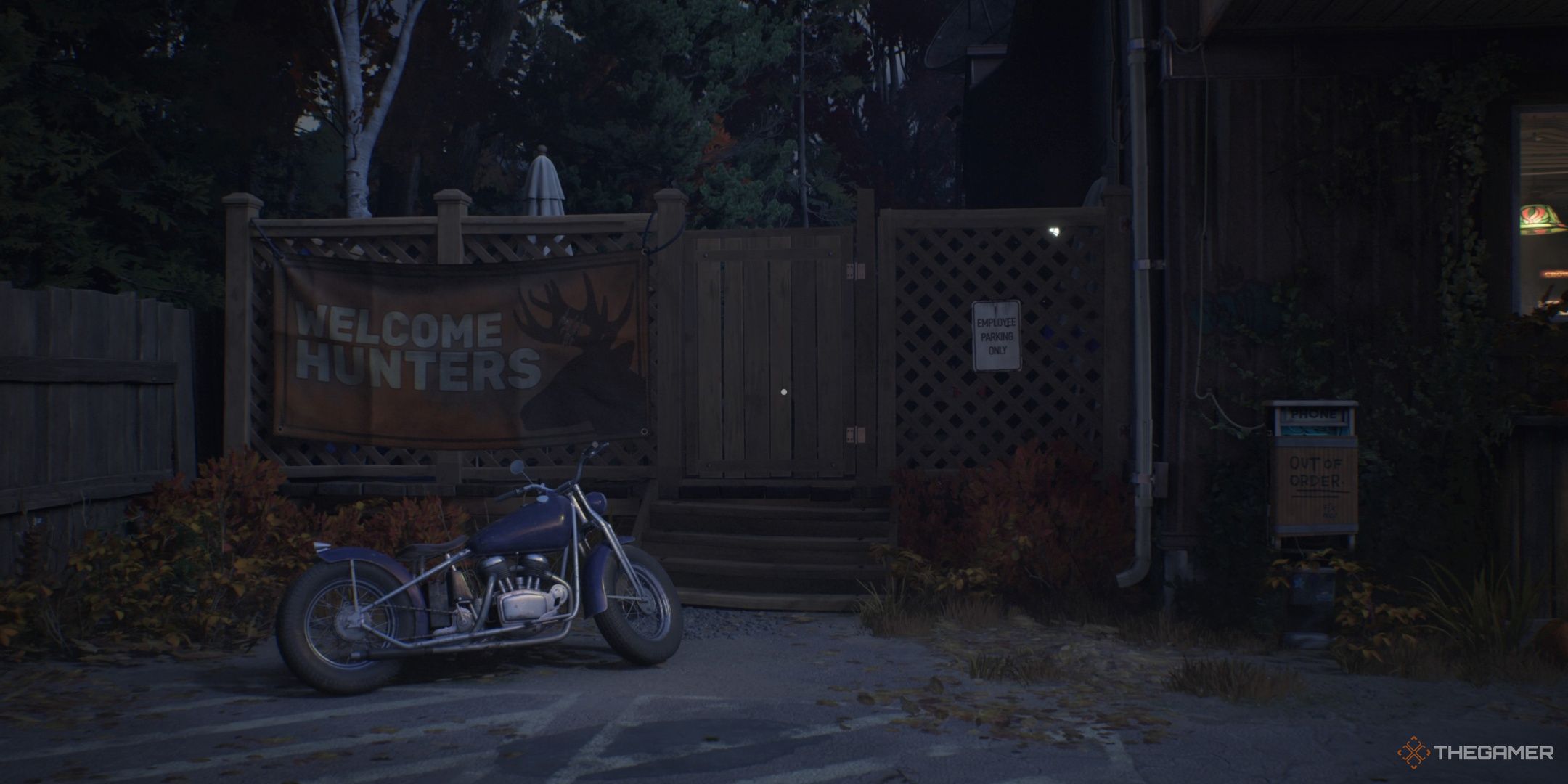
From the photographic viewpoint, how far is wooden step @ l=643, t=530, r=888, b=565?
821cm

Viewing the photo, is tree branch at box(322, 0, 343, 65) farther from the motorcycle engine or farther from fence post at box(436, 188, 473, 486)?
the motorcycle engine

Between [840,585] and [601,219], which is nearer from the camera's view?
[840,585]

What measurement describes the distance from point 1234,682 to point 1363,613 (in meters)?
1.34

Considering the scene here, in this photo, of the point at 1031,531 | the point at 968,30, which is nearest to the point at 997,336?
the point at 1031,531

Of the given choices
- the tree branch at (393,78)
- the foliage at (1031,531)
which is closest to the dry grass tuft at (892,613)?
the foliage at (1031,531)

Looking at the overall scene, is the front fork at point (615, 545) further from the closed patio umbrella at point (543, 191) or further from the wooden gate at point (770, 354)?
the closed patio umbrella at point (543, 191)

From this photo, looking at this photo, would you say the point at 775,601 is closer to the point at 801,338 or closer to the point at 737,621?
the point at 737,621

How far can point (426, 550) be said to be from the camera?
6125mm

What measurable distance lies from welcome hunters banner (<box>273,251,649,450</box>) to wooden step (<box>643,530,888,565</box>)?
2.63 ft

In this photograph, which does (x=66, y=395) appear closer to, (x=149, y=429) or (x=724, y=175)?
(x=149, y=429)

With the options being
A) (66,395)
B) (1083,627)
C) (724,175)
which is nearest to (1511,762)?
(1083,627)

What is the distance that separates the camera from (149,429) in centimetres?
834

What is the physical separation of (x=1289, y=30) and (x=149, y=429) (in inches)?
294

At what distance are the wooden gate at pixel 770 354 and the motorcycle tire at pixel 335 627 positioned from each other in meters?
3.06
